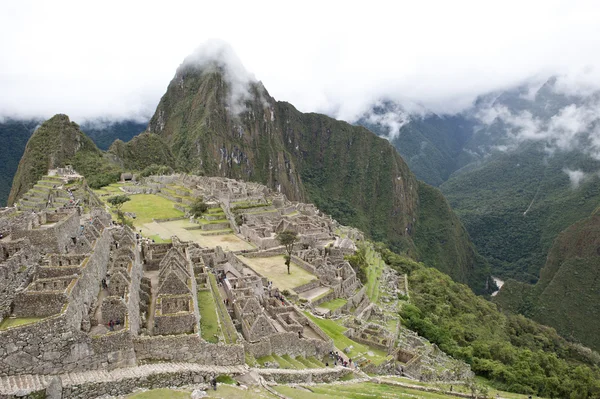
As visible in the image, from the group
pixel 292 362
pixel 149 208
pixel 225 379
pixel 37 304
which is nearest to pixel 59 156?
pixel 149 208

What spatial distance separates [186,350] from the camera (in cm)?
1565

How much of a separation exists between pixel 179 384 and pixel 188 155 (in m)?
171

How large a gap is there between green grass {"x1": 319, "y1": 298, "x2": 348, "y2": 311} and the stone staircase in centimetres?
1927

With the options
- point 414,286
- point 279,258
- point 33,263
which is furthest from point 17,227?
point 414,286

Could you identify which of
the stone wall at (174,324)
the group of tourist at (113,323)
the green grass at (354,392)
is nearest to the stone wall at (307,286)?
the green grass at (354,392)

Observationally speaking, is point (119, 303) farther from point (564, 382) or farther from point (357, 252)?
point (564, 382)

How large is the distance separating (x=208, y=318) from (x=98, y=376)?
23.9 ft

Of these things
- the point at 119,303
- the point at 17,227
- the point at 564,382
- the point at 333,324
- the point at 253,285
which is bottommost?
the point at 564,382

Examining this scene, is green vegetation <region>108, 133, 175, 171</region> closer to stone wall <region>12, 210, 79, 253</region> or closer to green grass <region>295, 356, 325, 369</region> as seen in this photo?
stone wall <region>12, 210, 79, 253</region>

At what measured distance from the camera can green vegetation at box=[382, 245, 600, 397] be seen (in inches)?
1415

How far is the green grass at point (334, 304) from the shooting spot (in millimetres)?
35062

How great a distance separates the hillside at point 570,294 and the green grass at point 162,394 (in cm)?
9102

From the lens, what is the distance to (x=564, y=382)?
3866 cm

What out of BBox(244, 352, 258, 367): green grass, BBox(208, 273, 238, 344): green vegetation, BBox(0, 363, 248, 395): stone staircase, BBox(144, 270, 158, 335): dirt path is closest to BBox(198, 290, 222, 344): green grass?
BBox(208, 273, 238, 344): green vegetation
